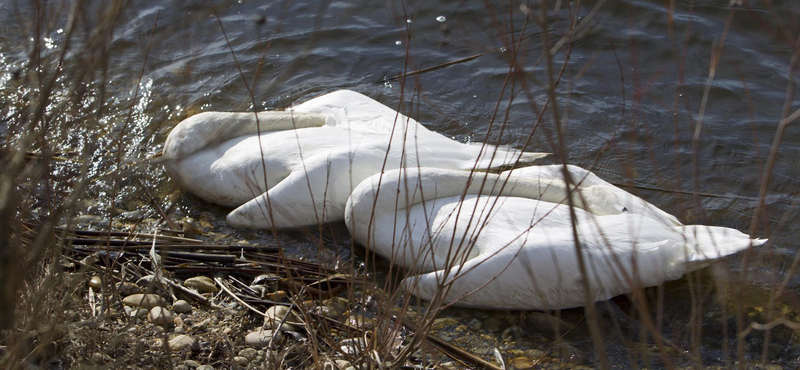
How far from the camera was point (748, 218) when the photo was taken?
5121mm

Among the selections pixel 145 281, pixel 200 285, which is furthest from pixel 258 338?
pixel 145 281

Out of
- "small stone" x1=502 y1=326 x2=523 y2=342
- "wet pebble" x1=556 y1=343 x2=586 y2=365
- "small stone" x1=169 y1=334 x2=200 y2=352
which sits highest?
"small stone" x1=169 y1=334 x2=200 y2=352

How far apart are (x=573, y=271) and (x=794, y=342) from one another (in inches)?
50.6

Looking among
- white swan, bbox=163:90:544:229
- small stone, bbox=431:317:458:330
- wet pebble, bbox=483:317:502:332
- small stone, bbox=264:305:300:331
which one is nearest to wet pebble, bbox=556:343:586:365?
wet pebble, bbox=483:317:502:332

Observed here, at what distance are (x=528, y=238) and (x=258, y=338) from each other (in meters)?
1.54

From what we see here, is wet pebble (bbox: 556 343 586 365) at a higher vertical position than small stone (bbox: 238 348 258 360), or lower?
lower

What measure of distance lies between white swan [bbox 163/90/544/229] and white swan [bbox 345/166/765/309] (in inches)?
15.0

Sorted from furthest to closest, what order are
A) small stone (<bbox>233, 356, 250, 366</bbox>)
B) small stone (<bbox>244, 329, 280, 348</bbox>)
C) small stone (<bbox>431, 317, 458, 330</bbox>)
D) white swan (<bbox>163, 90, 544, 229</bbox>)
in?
white swan (<bbox>163, 90, 544, 229</bbox>)
small stone (<bbox>431, 317, 458, 330</bbox>)
small stone (<bbox>244, 329, 280, 348</bbox>)
small stone (<bbox>233, 356, 250, 366</bbox>)

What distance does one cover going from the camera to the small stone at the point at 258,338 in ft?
12.3

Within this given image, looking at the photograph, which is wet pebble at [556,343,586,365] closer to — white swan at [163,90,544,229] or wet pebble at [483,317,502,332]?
wet pebble at [483,317,502,332]

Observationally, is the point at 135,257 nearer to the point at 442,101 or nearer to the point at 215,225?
the point at 215,225

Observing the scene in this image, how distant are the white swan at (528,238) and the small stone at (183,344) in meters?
1.06

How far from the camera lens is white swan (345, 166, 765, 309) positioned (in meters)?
3.87

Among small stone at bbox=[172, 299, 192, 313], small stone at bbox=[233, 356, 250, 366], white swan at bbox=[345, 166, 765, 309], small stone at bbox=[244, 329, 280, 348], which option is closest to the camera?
small stone at bbox=[233, 356, 250, 366]
